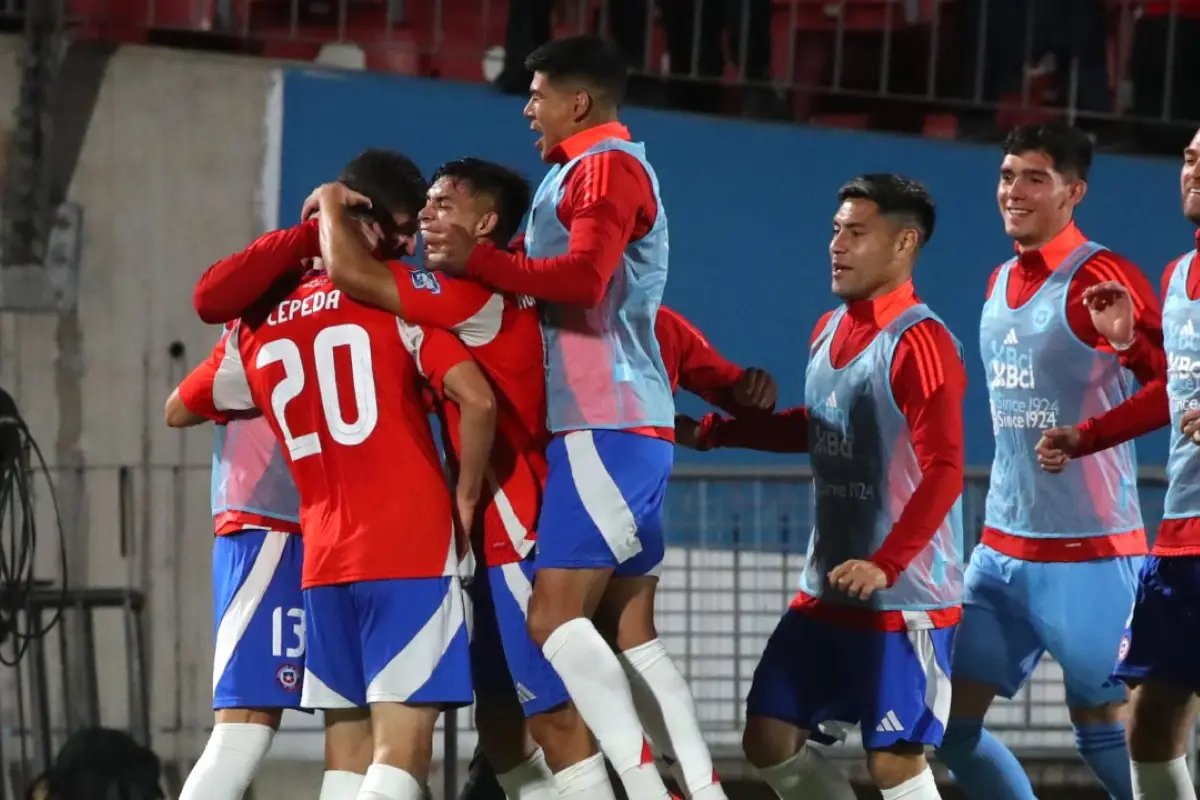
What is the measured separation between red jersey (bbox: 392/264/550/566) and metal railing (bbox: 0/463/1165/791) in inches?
72.3

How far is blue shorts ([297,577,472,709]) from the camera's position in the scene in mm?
3582

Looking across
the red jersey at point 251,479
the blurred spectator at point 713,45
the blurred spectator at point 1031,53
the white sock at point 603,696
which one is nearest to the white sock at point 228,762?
the red jersey at point 251,479

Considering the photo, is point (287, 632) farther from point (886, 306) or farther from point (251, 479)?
point (886, 306)

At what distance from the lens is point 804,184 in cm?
691

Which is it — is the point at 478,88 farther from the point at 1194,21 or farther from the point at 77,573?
the point at 1194,21

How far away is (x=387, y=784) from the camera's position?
3.53m

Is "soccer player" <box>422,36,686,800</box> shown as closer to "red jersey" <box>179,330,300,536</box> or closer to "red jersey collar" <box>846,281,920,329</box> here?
"red jersey collar" <box>846,281,920,329</box>

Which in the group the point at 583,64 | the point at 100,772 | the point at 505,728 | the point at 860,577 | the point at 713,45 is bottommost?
the point at 100,772

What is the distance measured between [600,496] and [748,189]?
3.44m

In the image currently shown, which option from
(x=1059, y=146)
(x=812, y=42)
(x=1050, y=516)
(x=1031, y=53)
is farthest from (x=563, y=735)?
(x=1031, y=53)

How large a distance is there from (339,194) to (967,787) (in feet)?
7.06

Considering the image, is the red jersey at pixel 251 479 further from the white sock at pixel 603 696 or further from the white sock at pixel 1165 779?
the white sock at pixel 1165 779

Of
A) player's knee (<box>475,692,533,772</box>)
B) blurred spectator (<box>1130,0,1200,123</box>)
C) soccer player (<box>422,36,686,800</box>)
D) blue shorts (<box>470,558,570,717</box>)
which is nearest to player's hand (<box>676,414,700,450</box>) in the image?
soccer player (<box>422,36,686,800</box>)

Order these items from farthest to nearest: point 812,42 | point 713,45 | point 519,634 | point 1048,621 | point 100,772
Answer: point 812,42, point 713,45, point 100,772, point 1048,621, point 519,634
